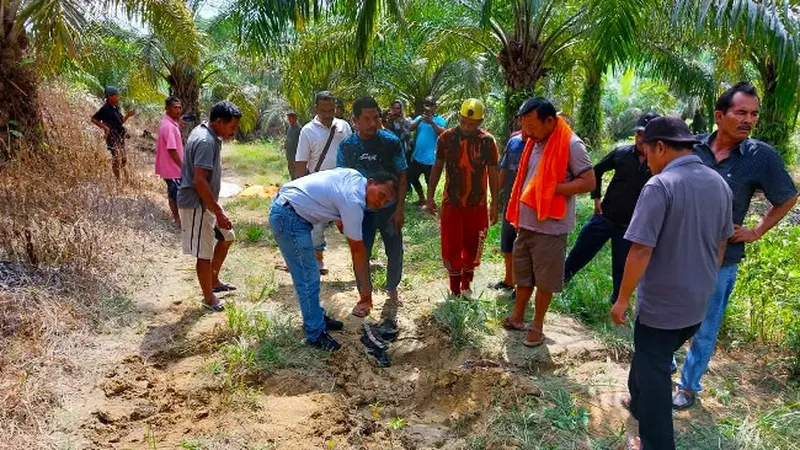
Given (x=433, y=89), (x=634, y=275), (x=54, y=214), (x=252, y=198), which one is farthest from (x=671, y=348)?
(x=433, y=89)

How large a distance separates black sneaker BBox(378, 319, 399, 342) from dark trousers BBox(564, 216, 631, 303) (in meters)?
1.40

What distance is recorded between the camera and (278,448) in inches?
109

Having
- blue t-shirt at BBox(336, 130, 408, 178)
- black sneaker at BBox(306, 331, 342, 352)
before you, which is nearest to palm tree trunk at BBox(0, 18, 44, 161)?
blue t-shirt at BBox(336, 130, 408, 178)

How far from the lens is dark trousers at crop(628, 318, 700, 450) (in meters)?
2.44

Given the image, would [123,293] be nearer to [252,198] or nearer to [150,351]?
[150,351]

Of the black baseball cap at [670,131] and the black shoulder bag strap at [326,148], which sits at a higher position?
the black baseball cap at [670,131]

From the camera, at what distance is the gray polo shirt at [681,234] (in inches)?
89.0

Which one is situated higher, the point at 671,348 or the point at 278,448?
the point at 671,348

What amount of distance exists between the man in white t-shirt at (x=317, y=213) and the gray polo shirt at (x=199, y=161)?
0.74 meters

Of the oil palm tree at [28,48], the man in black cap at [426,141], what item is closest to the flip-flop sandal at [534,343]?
the man in black cap at [426,141]

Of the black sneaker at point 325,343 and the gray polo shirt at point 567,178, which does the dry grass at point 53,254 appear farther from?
the gray polo shirt at point 567,178

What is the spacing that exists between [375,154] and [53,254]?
279cm

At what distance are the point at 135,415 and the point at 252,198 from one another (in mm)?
6373

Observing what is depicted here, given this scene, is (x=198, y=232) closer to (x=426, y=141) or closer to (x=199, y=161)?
(x=199, y=161)
